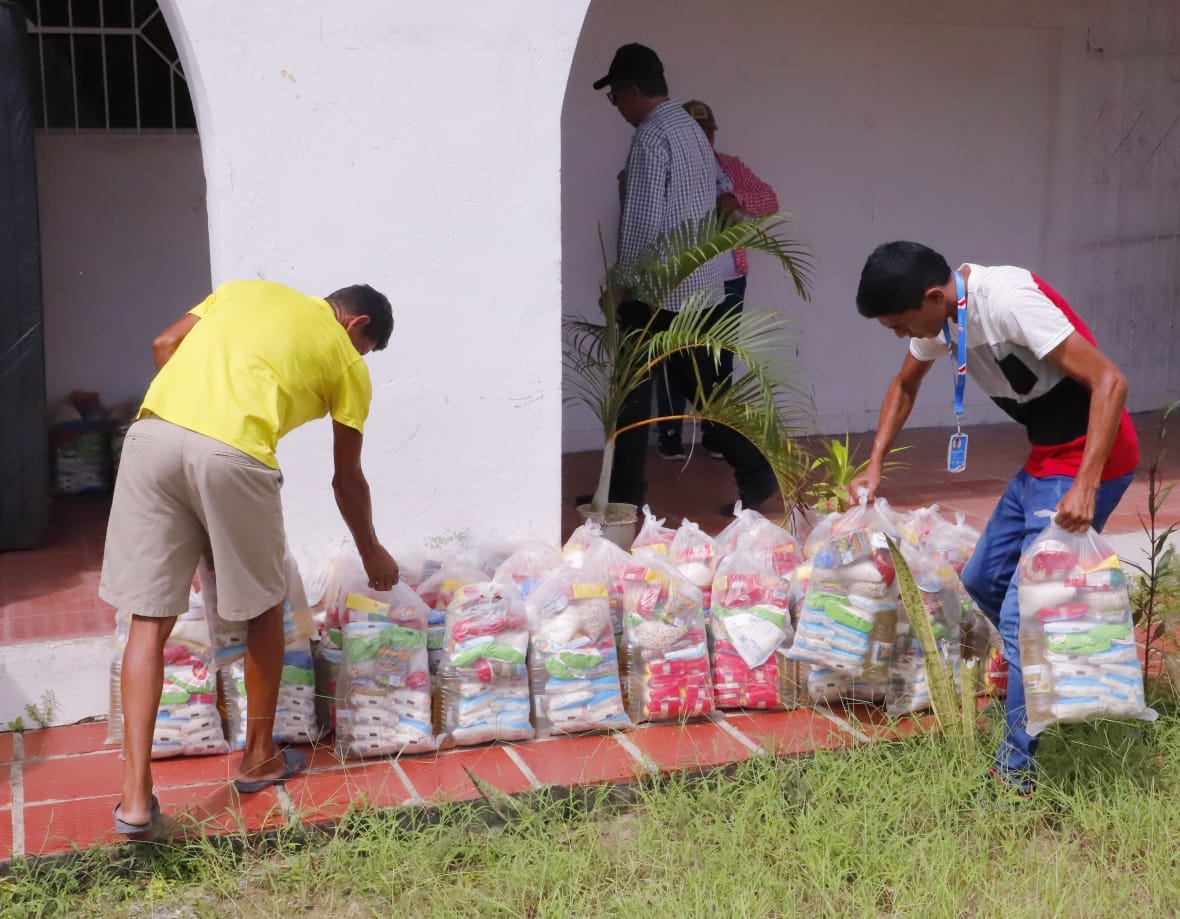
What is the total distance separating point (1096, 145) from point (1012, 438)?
6.56 feet

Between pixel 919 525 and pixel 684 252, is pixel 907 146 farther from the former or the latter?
pixel 919 525

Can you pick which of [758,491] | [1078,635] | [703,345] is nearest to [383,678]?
[703,345]

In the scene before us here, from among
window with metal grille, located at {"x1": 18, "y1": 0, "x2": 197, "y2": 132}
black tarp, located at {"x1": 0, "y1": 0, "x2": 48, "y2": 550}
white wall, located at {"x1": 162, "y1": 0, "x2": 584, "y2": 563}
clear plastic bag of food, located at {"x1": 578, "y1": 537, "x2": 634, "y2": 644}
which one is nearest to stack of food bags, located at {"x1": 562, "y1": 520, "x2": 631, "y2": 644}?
clear plastic bag of food, located at {"x1": 578, "y1": 537, "x2": 634, "y2": 644}

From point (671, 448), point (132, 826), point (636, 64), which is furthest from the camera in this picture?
point (671, 448)

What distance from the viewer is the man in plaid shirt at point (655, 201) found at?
17.5 ft

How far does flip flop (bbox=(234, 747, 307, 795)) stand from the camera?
3469 mm

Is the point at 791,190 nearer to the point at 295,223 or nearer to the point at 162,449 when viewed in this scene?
the point at 295,223

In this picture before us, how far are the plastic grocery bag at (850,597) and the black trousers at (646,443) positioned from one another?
1444 millimetres

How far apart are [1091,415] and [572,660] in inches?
64.1

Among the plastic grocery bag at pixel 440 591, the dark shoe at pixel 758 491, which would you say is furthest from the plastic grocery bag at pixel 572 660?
the dark shoe at pixel 758 491

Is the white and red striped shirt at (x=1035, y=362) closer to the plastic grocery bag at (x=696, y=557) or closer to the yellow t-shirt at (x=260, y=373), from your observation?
the plastic grocery bag at (x=696, y=557)

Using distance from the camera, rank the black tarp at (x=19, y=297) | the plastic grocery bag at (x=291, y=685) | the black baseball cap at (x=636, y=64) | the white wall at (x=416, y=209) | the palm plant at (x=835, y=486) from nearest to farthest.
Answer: the plastic grocery bag at (x=291, y=685) < the white wall at (x=416, y=209) < the black tarp at (x=19, y=297) < the palm plant at (x=835, y=486) < the black baseball cap at (x=636, y=64)

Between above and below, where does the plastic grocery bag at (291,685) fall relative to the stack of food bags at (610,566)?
below

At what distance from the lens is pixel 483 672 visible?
3.76 m
